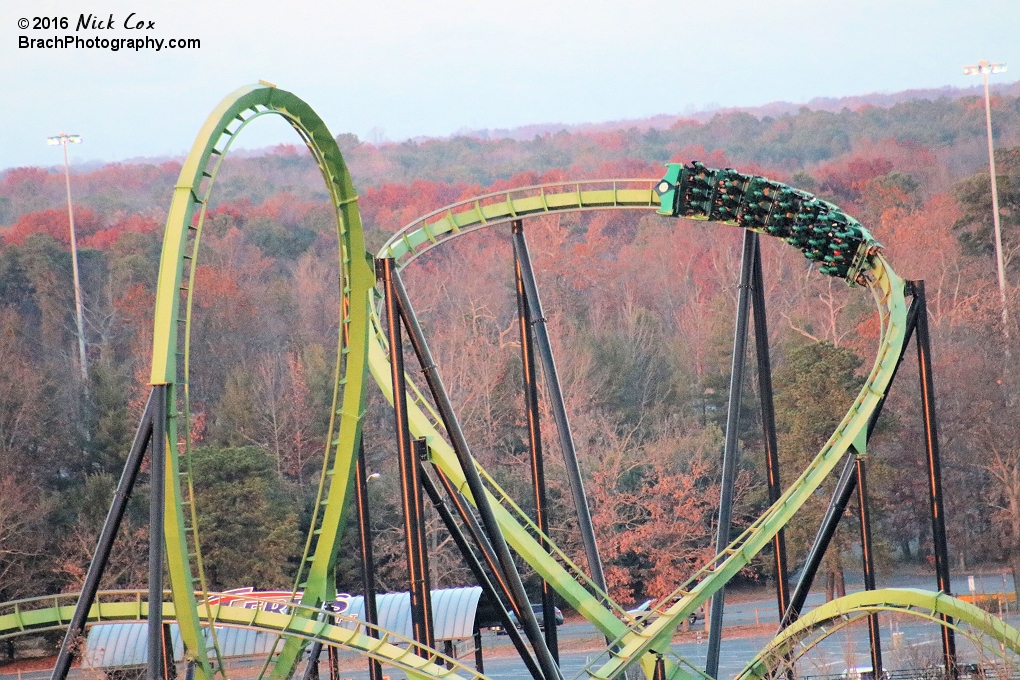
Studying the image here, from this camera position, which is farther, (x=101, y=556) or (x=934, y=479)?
(x=934, y=479)

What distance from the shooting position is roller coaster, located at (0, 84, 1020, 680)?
1096 cm

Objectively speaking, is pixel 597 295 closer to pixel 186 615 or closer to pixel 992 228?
pixel 992 228

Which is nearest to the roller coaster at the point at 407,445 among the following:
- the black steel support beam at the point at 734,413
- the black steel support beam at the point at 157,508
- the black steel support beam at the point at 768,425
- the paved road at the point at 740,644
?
the black steel support beam at the point at 157,508

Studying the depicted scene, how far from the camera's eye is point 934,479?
1617 cm

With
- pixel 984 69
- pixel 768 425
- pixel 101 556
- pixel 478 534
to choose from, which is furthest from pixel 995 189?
pixel 101 556

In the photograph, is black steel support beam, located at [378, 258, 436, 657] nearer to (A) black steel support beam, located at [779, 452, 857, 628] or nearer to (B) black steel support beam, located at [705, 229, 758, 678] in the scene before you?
(A) black steel support beam, located at [779, 452, 857, 628]

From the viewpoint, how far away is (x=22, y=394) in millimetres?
34312

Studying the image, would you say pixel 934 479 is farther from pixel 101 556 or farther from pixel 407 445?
pixel 101 556

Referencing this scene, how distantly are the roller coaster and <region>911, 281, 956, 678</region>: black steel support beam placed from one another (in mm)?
258

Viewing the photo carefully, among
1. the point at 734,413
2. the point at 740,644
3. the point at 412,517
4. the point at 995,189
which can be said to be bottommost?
the point at 740,644

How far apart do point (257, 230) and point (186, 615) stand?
1689 inches

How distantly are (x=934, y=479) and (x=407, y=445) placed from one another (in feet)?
20.6

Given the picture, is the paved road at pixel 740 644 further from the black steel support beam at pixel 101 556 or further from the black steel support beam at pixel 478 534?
the black steel support beam at pixel 101 556

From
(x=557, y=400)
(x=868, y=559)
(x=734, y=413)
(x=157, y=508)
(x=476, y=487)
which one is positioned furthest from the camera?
(x=557, y=400)
